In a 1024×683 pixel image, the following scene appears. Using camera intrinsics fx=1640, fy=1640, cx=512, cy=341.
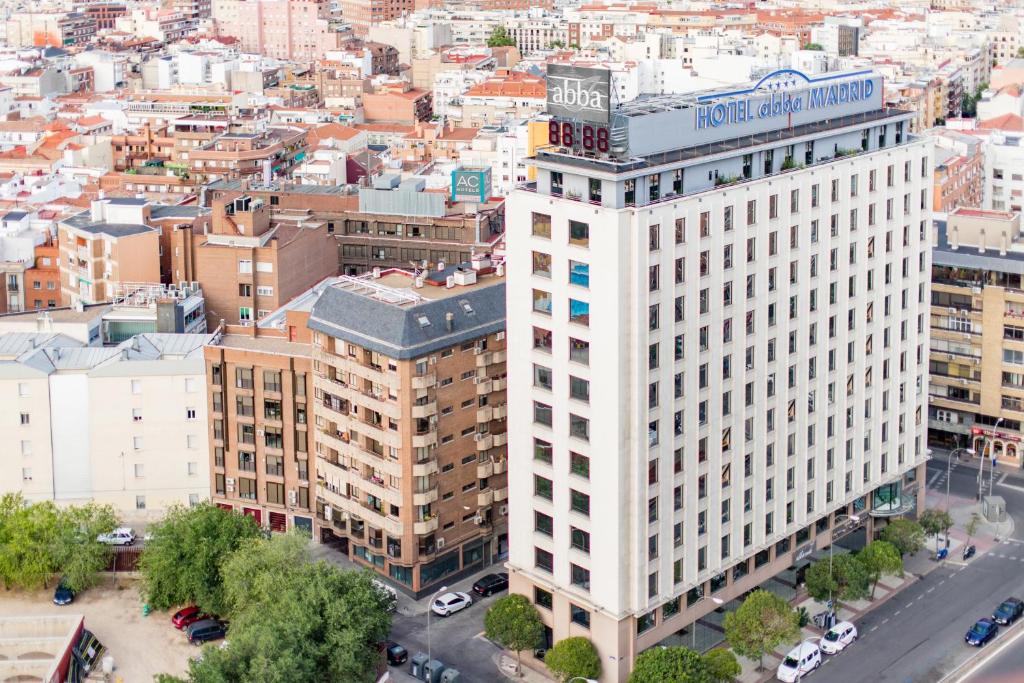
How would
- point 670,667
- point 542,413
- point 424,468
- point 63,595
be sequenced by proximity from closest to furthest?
point 670,667 → point 542,413 → point 424,468 → point 63,595

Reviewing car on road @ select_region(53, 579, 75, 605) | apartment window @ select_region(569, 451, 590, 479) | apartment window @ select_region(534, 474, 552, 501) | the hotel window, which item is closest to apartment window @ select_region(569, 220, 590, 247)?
the hotel window

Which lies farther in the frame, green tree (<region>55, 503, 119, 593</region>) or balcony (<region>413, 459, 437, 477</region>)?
green tree (<region>55, 503, 119, 593</region>)

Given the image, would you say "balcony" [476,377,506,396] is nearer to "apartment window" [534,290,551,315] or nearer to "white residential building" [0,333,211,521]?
"apartment window" [534,290,551,315]

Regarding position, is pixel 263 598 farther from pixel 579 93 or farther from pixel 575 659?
pixel 579 93

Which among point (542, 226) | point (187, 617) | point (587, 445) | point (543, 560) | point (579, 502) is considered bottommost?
point (187, 617)

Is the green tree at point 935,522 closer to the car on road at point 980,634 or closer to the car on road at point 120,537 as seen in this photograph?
the car on road at point 980,634

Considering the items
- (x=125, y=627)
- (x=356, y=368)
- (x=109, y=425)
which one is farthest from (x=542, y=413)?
(x=109, y=425)
